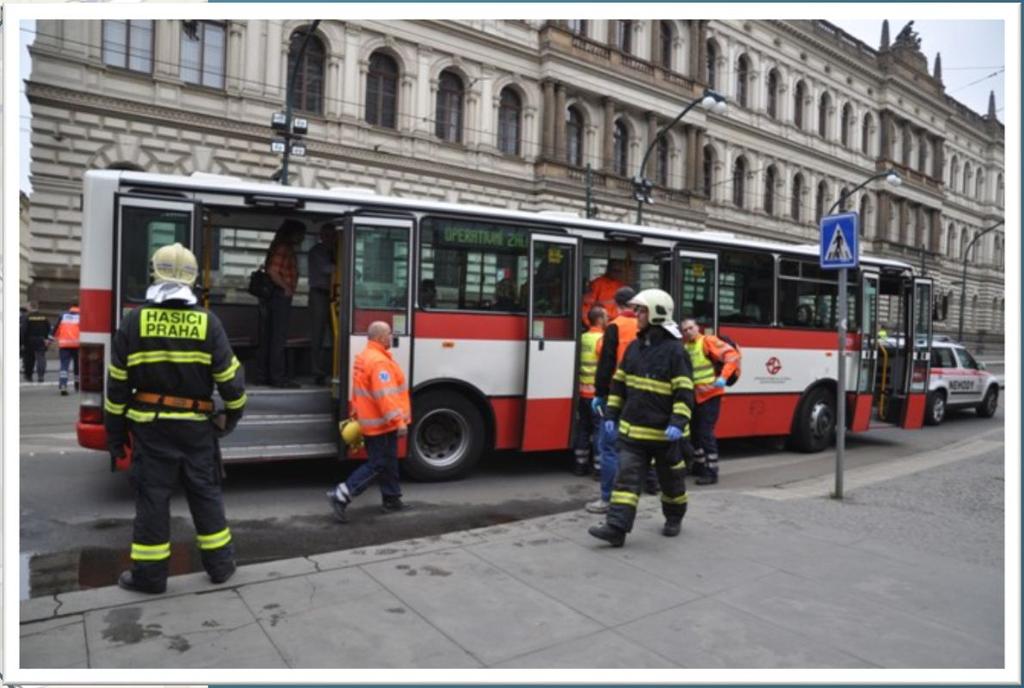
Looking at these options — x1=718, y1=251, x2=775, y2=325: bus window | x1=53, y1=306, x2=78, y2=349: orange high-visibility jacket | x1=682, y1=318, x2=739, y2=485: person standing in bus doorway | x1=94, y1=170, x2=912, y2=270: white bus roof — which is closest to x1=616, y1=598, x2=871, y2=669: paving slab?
x1=682, y1=318, x2=739, y2=485: person standing in bus doorway

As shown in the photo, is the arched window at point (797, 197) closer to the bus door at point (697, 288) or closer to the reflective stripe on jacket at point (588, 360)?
the bus door at point (697, 288)

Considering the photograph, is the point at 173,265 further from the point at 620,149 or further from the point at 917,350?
the point at 620,149

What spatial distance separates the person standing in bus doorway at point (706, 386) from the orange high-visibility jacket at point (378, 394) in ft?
11.1

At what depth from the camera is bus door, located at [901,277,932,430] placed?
38.1 feet

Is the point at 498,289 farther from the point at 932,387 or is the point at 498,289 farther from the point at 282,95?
the point at 282,95

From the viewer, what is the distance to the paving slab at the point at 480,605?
3912mm

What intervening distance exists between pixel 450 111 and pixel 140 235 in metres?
14.8

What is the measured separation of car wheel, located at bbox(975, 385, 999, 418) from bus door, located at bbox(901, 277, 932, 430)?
4873 mm

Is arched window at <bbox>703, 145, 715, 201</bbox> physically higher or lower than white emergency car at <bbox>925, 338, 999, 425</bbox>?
higher

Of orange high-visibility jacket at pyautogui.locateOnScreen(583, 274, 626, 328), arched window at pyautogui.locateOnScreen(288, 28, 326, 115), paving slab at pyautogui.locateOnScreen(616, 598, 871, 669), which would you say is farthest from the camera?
arched window at pyautogui.locateOnScreen(288, 28, 326, 115)

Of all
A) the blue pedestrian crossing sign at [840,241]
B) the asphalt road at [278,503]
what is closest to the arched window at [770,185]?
the asphalt road at [278,503]

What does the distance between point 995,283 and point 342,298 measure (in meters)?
5.29

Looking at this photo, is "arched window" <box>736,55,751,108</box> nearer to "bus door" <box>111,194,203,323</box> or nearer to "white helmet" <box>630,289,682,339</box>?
"white helmet" <box>630,289,682,339</box>

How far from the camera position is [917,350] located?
11.7 metres
